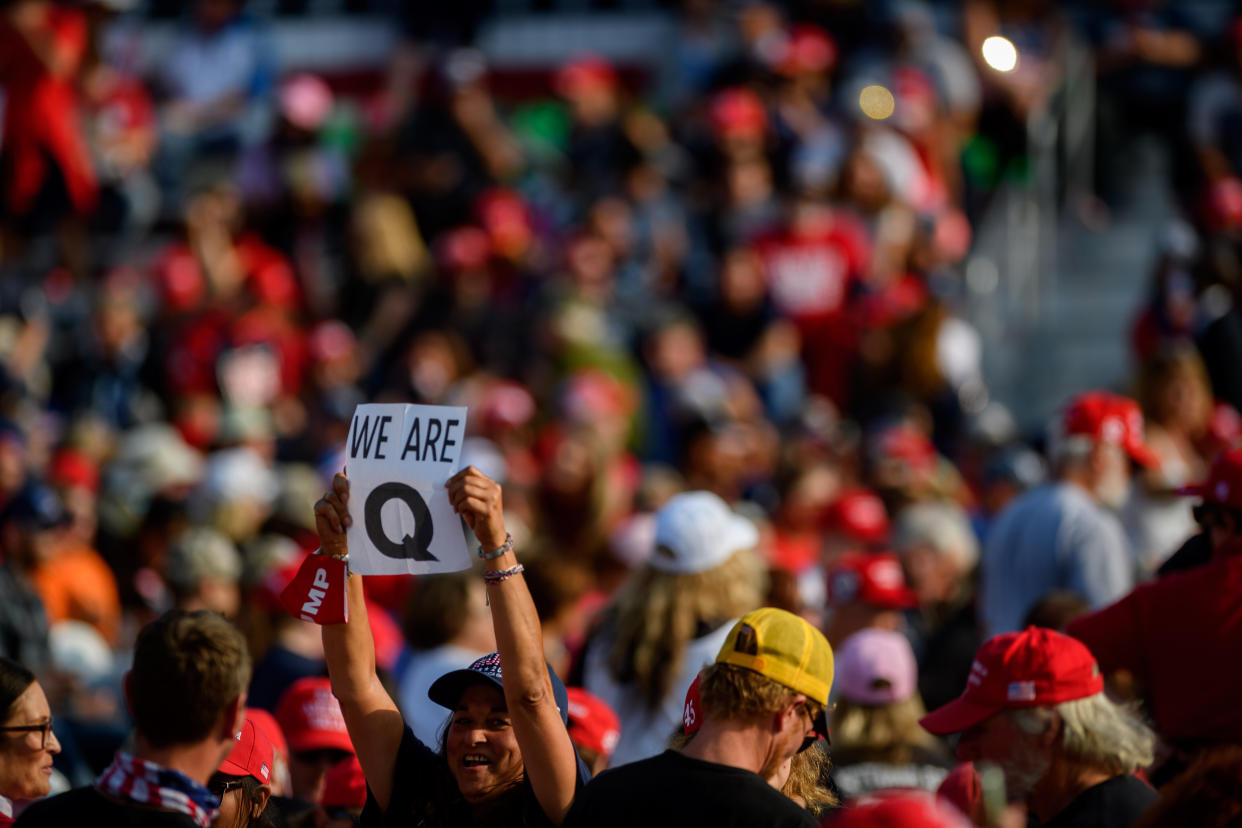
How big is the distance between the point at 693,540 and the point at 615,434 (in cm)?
501

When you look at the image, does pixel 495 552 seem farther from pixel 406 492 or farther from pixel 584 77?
pixel 584 77

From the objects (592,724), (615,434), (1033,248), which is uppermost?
(592,724)

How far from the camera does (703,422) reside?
9.23 metres

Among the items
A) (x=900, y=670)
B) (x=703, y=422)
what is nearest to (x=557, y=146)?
(x=703, y=422)

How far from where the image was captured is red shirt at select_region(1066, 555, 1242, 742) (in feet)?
14.9

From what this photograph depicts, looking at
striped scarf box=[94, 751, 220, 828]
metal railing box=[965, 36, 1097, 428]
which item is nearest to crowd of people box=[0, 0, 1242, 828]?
striped scarf box=[94, 751, 220, 828]

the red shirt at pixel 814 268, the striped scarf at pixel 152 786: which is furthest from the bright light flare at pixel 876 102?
the striped scarf at pixel 152 786

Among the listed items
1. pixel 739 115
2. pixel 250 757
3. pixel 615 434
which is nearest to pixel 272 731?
pixel 250 757

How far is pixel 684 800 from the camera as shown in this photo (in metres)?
3.49

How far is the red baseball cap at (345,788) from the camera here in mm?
4602

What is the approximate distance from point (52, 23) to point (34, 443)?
157 inches

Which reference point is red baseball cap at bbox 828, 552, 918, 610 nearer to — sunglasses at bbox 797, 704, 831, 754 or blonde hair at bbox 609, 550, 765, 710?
blonde hair at bbox 609, 550, 765, 710

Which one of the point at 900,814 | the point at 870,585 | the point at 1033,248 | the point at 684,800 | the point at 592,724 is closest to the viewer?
the point at 900,814

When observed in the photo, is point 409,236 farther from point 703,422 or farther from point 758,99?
point 703,422
